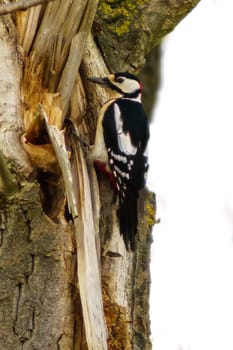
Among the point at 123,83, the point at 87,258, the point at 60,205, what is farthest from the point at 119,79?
the point at 87,258

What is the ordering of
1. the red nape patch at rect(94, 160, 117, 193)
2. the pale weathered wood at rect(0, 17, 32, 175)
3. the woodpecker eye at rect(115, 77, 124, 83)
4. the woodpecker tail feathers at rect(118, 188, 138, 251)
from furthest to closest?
the woodpecker eye at rect(115, 77, 124, 83)
the red nape patch at rect(94, 160, 117, 193)
the woodpecker tail feathers at rect(118, 188, 138, 251)
the pale weathered wood at rect(0, 17, 32, 175)

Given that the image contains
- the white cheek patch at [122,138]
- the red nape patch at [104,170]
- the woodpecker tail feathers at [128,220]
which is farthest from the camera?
the white cheek patch at [122,138]

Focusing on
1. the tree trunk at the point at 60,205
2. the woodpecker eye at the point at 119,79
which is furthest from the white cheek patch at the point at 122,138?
the tree trunk at the point at 60,205

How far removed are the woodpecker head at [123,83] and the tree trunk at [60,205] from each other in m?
0.04

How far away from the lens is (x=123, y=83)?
3309 mm

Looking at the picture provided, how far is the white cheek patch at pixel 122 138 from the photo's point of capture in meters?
3.37

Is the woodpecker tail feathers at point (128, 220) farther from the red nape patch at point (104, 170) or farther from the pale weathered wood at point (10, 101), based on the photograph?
the pale weathered wood at point (10, 101)

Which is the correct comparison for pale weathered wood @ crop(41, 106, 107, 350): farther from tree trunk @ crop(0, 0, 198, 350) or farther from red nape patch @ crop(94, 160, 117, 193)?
red nape patch @ crop(94, 160, 117, 193)

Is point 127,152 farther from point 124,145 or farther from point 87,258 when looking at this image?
point 87,258

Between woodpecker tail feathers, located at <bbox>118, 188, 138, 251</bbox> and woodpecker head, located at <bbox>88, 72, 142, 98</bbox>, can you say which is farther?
woodpecker head, located at <bbox>88, 72, 142, 98</bbox>

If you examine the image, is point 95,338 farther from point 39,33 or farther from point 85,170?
point 39,33

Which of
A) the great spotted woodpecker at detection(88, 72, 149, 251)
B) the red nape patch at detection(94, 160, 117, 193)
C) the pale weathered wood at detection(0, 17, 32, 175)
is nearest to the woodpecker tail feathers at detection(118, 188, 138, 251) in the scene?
the great spotted woodpecker at detection(88, 72, 149, 251)

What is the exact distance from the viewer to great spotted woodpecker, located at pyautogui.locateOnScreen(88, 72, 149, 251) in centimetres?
290

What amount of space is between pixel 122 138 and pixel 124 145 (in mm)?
52
